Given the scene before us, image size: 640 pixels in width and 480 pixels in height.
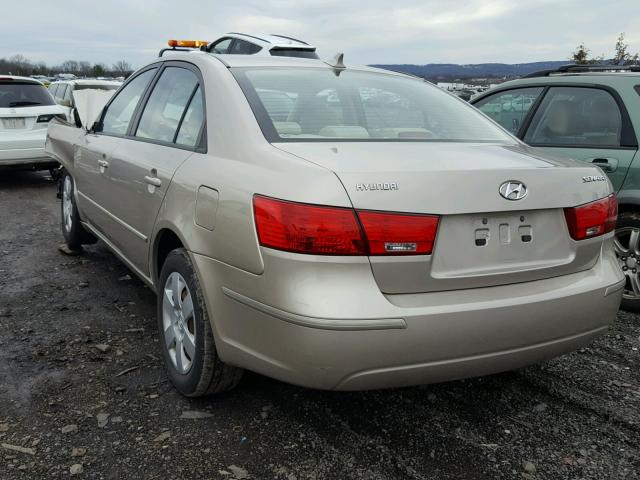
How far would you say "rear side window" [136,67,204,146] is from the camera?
9.87ft

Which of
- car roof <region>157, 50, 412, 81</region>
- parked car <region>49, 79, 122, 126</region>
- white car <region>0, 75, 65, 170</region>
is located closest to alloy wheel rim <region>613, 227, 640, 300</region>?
car roof <region>157, 50, 412, 81</region>

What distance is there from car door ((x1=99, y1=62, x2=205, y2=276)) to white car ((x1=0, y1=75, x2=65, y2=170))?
6.17 metres

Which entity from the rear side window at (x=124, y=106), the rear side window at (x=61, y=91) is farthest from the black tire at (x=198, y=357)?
the rear side window at (x=61, y=91)

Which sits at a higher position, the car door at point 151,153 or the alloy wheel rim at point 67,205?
the car door at point 151,153

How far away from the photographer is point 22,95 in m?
9.59

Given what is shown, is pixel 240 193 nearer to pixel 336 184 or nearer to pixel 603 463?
pixel 336 184

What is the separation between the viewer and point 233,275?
231 centimetres

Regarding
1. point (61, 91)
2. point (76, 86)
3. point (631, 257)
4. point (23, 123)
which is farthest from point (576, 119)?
point (61, 91)

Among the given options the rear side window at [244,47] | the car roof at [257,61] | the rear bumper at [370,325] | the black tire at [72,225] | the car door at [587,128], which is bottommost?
the black tire at [72,225]

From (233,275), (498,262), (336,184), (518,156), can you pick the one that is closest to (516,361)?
(498,262)

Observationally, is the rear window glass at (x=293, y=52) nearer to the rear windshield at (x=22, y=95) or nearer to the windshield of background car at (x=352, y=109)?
the rear windshield at (x=22, y=95)

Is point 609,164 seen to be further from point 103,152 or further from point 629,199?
point 103,152

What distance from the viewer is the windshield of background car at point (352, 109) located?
8.66 feet

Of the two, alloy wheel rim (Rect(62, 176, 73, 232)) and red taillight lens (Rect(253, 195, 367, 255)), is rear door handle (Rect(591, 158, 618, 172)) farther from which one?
alloy wheel rim (Rect(62, 176, 73, 232))
